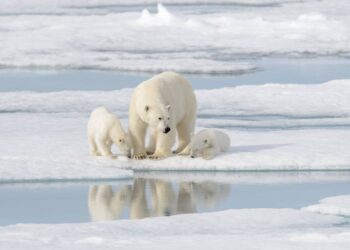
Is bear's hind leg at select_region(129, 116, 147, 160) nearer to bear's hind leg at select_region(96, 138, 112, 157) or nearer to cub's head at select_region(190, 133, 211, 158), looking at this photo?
bear's hind leg at select_region(96, 138, 112, 157)

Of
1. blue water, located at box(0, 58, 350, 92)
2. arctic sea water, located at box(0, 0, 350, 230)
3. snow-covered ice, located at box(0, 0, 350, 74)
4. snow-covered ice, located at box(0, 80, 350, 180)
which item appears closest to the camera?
arctic sea water, located at box(0, 0, 350, 230)

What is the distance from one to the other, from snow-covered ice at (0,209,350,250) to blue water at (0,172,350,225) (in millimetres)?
454

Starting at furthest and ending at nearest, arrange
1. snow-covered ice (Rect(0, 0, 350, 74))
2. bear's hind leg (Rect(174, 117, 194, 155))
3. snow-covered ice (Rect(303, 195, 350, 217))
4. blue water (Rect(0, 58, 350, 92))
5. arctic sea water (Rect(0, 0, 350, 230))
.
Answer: snow-covered ice (Rect(0, 0, 350, 74)) < blue water (Rect(0, 58, 350, 92)) < bear's hind leg (Rect(174, 117, 194, 155)) < arctic sea water (Rect(0, 0, 350, 230)) < snow-covered ice (Rect(303, 195, 350, 217))

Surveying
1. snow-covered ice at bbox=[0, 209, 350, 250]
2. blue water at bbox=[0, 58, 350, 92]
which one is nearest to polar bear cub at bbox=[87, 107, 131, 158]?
snow-covered ice at bbox=[0, 209, 350, 250]

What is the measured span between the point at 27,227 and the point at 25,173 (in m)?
1.93

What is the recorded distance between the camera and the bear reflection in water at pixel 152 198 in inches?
291

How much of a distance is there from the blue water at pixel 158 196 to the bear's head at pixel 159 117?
1.28 ft

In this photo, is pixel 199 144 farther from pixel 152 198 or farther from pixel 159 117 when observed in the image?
pixel 152 198

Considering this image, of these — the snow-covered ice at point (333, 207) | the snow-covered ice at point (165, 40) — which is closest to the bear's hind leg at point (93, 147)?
the snow-covered ice at point (333, 207)

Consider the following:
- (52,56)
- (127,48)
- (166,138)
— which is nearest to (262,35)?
(127,48)

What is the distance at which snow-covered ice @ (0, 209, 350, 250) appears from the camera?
6.01 metres

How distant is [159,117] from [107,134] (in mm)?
527

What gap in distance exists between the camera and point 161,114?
8.59 metres

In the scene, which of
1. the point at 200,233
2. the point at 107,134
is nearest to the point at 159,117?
the point at 107,134
